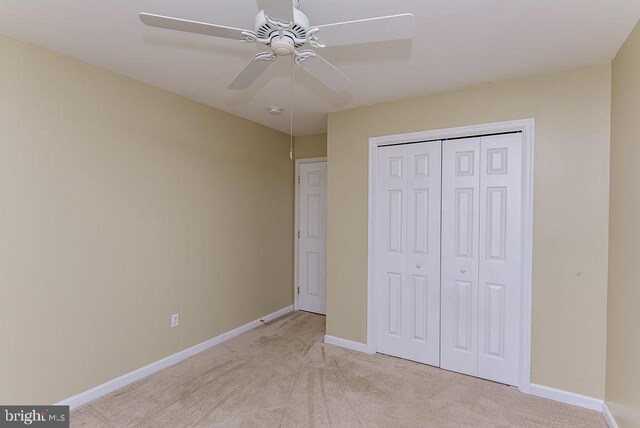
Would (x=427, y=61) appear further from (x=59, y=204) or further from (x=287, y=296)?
(x=287, y=296)

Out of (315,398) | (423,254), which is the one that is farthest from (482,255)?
(315,398)

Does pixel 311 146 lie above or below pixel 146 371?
above

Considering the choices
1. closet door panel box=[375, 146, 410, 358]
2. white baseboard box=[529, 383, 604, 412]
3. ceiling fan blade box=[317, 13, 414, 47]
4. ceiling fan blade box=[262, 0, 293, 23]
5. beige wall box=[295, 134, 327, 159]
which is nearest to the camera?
ceiling fan blade box=[262, 0, 293, 23]

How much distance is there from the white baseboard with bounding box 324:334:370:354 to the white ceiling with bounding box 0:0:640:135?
2.34 m

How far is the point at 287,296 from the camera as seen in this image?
454cm

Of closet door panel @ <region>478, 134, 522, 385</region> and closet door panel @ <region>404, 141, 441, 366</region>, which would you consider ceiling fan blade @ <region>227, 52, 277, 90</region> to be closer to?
closet door panel @ <region>404, 141, 441, 366</region>

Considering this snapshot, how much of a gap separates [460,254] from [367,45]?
1.82m

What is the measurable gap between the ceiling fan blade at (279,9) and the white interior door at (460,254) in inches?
79.4

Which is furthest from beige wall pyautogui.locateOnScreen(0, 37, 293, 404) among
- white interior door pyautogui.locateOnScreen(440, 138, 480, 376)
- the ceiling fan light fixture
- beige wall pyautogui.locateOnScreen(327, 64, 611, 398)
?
beige wall pyautogui.locateOnScreen(327, 64, 611, 398)

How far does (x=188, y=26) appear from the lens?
1.41 metres

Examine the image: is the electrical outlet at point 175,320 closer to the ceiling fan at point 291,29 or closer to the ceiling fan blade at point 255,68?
the ceiling fan blade at point 255,68

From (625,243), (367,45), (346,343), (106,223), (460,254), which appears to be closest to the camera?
(625,243)

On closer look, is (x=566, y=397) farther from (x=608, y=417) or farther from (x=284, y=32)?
(x=284, y=32)

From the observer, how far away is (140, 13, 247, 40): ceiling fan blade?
4.48 ft
